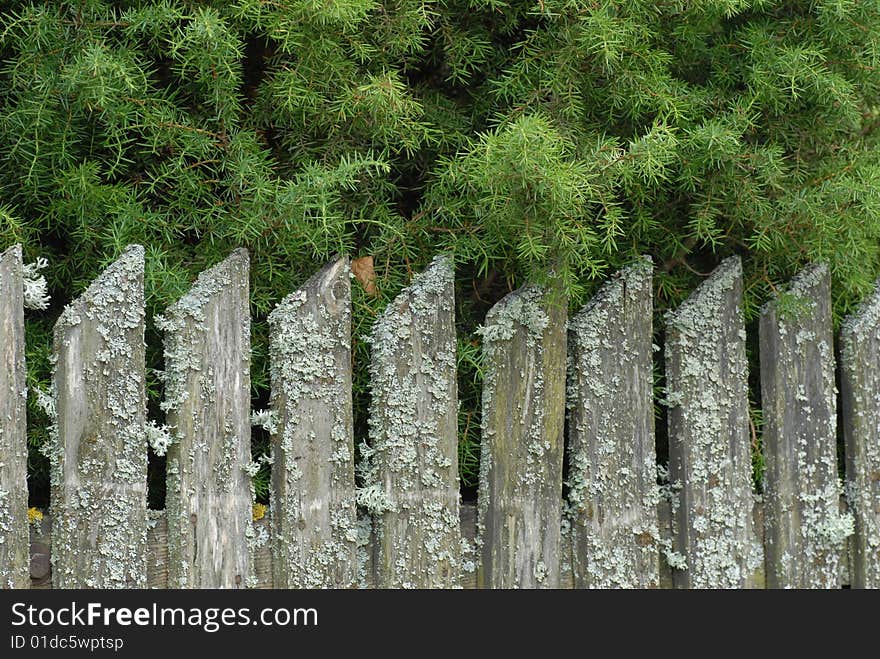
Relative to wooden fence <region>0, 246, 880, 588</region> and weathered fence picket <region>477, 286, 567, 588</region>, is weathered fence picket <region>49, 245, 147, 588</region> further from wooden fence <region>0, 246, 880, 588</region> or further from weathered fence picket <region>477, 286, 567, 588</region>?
weathered fence picket <region>477, 286, 567, 588</region>

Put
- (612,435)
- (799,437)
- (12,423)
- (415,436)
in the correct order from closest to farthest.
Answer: (12,423) → (415,436) → (612,435) → (799,437)

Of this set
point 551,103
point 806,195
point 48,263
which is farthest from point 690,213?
point 48,263

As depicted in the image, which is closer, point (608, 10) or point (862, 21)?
point (608, 10)

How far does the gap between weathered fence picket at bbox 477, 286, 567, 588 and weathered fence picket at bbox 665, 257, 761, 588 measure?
346 millimetres

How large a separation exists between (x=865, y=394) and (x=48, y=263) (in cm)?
207

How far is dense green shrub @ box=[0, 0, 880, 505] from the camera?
6.45ft

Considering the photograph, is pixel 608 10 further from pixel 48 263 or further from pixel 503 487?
pixel 48 263

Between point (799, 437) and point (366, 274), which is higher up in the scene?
point (366, 274)

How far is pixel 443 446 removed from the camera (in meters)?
2.14

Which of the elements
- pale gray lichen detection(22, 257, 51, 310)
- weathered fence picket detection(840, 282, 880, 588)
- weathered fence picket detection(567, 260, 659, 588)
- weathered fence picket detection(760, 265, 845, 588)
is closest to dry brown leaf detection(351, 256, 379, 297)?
weathered fence picket detection(567, 260, 659, 588)

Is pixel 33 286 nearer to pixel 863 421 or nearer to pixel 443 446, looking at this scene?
pixel 443 446

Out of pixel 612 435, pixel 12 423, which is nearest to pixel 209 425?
pixel 12 423

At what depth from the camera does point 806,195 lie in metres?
2.22

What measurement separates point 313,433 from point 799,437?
1261mm
